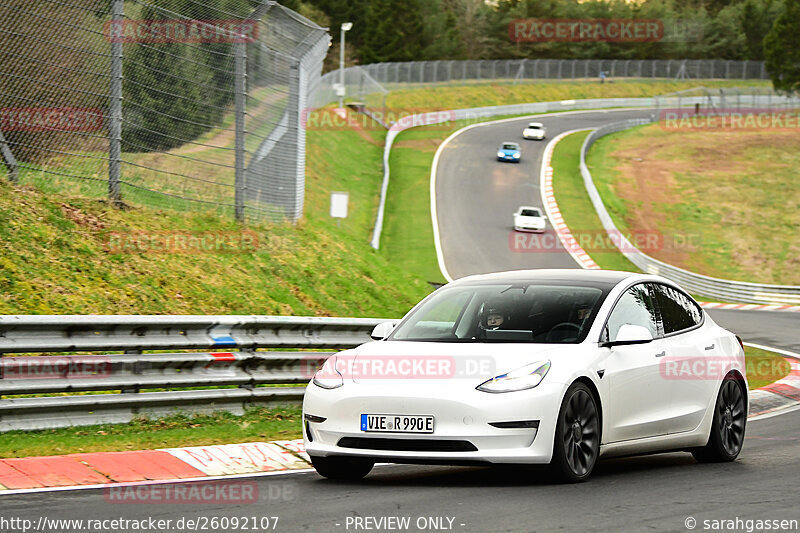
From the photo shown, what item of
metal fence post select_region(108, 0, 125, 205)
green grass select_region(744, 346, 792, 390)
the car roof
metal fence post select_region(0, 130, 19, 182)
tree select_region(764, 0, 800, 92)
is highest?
tree select_region(764, 0, 800, 92)

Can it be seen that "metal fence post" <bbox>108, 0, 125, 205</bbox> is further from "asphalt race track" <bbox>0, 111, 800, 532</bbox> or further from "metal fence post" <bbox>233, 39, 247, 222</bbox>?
"asphalt race track" <bbox>0, 111, 800, 532</bbox>

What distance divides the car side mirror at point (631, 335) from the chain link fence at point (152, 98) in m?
7.09

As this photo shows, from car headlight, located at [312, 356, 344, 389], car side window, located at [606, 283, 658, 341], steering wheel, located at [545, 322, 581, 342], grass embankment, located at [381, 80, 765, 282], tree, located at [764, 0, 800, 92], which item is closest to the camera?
car headlight, located at [312, 356, 344, 389]

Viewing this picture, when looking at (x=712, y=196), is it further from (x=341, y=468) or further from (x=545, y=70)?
(x=545, y=70)

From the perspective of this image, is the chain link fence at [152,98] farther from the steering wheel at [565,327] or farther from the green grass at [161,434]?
the steering wheel at [565,327]

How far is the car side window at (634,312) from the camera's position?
842 centimetres

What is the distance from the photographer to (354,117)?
66.9m

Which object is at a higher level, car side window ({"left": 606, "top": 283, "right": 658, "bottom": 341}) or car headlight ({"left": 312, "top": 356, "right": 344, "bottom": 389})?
car side window ({"left": 606, "top": 283, "right": 658, "bottom": 341})

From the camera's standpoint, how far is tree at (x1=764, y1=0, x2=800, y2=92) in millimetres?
97875

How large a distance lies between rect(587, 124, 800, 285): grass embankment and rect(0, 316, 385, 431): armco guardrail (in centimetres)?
3449

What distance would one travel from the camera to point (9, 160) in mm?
12500

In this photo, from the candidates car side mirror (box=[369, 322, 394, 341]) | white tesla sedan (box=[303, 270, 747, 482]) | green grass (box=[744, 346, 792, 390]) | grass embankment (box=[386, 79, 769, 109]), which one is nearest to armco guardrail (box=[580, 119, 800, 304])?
green grass (box=[744, 346, 792, 390])

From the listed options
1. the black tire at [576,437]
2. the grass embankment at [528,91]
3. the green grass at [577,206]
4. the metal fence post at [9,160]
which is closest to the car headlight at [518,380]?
the black tire at [576,437]

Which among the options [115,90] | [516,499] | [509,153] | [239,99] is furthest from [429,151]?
[516,499]
